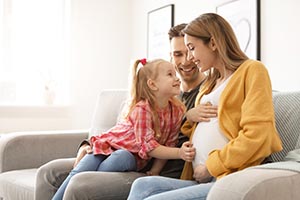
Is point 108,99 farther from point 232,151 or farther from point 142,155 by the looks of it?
point 232,151

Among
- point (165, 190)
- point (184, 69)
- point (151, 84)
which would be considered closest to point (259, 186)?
point (165, 190)

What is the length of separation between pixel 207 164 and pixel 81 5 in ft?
8.91

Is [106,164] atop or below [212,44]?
below

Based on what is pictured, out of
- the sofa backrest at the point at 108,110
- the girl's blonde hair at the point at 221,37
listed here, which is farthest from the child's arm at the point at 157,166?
the sofa backrest at the point at 108,110

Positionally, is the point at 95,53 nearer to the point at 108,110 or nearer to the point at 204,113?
the point at 108,110

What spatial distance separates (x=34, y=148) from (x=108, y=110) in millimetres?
453

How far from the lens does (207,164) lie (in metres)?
1.49

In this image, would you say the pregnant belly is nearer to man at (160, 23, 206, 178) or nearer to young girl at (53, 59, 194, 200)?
young girl at (53, 59, 194, 200)

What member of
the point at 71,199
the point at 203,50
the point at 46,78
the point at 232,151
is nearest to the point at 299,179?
the point at 232,151

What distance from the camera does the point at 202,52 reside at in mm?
1614

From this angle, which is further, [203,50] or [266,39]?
[266,39]

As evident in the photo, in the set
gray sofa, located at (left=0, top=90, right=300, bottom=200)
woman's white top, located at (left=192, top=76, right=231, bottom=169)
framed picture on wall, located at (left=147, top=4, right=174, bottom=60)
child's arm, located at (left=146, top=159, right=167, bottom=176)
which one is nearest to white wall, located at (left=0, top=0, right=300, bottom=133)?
framed picture on wall, located at (left=147, top=4, right=174, bottom=60)

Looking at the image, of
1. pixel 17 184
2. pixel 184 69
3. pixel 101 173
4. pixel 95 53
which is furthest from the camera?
pixel 95 53

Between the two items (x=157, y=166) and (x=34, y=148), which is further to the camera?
(x=34, y=148)
